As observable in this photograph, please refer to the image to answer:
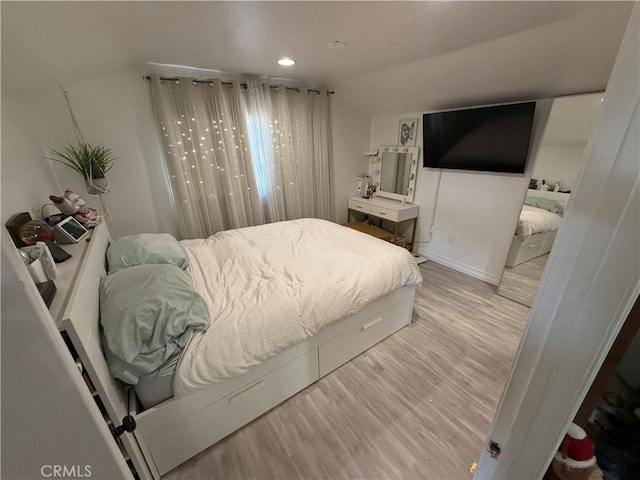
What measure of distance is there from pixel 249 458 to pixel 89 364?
97 centimetres

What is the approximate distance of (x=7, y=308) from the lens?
0.34 m

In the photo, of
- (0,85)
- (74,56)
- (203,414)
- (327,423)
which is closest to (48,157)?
(0,85)

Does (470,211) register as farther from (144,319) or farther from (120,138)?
(120,138)

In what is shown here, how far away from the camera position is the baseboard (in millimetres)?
2877

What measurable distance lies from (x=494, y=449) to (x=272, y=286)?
1253mm

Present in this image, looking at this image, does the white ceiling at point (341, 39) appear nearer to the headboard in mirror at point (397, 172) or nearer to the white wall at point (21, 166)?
the white wall at point (21, 166)

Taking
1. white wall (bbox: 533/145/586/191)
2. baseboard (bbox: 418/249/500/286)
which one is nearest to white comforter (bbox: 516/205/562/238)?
white wall (bbox: 533/145/586/191)

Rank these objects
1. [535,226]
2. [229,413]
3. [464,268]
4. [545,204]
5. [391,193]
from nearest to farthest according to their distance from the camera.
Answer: [229,413] → [545,204] → [535,226] → [464,268] → [391,193]

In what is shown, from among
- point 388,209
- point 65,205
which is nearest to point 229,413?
point 65,205

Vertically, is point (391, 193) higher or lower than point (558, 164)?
lower

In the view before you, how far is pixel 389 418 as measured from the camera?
148 centimetres

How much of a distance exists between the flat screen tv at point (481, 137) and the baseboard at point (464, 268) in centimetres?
118

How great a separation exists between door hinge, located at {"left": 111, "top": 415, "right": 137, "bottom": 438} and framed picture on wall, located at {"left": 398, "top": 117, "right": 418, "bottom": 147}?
366 centimetres

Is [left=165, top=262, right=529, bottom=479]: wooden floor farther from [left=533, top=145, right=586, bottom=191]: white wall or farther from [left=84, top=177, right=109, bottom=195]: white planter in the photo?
[left=84, top=177, right=109, bottom=195]: white planter
